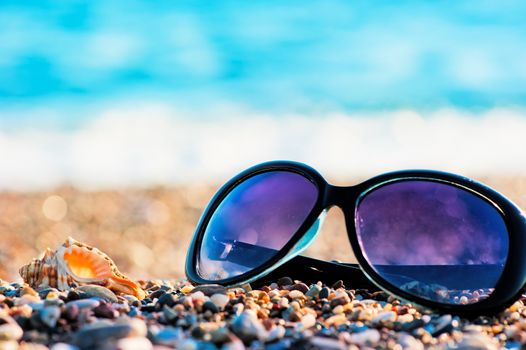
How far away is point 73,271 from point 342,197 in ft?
4.02

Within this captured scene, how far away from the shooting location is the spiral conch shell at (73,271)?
9.86 feet

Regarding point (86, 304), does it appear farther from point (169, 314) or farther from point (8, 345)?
point (8, 345)

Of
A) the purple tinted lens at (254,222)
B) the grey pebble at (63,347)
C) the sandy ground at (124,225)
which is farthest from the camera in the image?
the sandy ground at (124,225)

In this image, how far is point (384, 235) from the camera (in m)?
3.01

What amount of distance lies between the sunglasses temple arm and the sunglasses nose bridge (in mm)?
413

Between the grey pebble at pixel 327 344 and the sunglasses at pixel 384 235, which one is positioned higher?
the sunglasses at pixel 384 235

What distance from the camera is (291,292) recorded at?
2.80 m

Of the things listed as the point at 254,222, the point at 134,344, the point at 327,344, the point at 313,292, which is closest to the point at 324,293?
the point at 313,292

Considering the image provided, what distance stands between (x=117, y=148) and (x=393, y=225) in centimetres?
1339

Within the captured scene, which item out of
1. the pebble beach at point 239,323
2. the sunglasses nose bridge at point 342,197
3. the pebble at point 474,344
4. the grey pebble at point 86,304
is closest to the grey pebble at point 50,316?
the pebble beach at point 239,323

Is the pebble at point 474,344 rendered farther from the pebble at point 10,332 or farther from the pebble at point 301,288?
the pebble at point 10,332

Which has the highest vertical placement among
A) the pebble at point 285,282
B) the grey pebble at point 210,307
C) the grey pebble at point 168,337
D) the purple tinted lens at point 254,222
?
the purple tinted lens at point 254,222

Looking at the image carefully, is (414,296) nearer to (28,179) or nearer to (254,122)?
(28,179)

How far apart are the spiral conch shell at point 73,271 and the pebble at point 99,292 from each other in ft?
0.70
